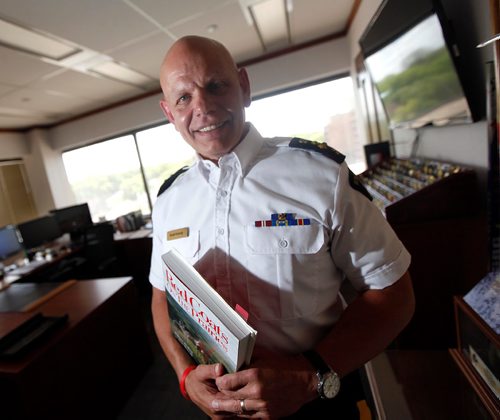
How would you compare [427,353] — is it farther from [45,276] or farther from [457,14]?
[45,276]

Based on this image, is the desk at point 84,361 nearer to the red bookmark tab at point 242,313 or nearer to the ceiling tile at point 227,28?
the red bookmark tab at point 242,313

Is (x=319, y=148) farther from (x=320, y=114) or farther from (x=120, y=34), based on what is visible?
(x=320, y=114)

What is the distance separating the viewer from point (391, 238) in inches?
28.1

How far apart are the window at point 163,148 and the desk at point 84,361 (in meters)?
2.46

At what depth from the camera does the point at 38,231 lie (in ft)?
12.6

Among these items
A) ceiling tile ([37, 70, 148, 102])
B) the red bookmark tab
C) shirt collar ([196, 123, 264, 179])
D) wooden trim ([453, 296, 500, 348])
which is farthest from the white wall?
wooden trim ([453, 296, 500, 348])

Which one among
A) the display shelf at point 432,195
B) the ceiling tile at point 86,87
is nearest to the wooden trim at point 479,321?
the display shelf at point 432,195

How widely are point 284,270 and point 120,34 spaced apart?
8.32 feet

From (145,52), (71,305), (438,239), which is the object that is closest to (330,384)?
(438,239)

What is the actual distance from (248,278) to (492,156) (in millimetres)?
971

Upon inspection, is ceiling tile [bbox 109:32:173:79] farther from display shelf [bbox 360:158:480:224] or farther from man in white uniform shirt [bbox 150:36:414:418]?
display shelf [bbox 360:158:480:224]

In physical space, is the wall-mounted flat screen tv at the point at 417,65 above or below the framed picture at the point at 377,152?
above

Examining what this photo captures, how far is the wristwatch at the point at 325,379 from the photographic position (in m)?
0.64

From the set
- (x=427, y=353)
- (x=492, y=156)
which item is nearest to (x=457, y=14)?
(x=492, y=156)
